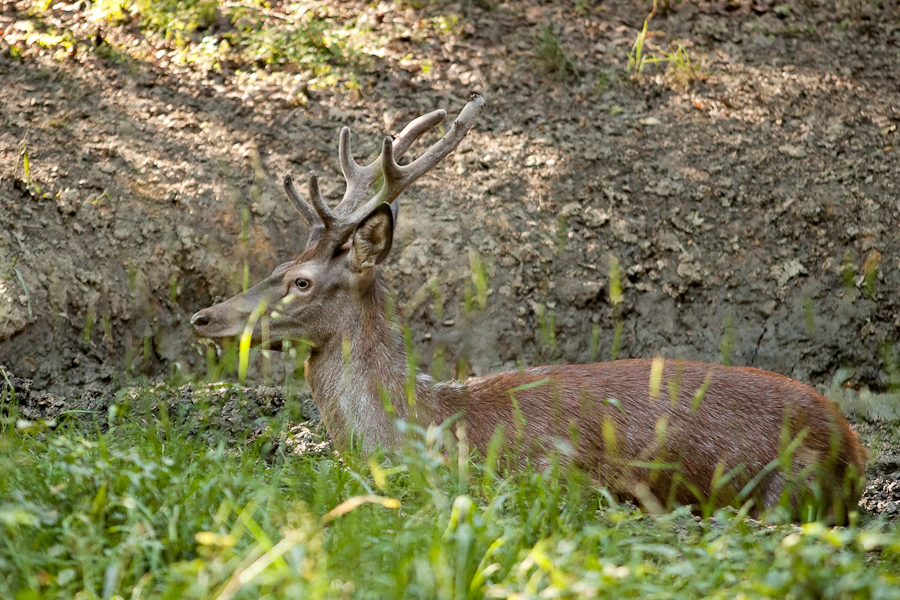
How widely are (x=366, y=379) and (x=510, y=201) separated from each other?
9.02 feet

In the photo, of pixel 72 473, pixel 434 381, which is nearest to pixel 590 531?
pixel 72 473

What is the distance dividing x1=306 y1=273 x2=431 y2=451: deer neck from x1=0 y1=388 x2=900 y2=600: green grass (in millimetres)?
1249

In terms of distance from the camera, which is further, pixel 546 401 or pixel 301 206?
pixel 301 206

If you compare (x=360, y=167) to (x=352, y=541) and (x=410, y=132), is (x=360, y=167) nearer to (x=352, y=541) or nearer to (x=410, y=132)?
(x=410, y=132)

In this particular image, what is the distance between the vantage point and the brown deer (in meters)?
5.01

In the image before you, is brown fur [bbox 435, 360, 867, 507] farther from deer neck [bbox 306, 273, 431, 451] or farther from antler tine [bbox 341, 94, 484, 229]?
antler tine [bbox 341, 94, 484, 229]

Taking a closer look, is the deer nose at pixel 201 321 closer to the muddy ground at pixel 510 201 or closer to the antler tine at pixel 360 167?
the antler tine at pixel 360 167

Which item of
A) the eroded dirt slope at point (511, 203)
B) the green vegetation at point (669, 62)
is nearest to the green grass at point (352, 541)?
the eroded dirt slope at point (511, 203)

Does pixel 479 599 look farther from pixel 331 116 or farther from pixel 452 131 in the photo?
pixel 331 116

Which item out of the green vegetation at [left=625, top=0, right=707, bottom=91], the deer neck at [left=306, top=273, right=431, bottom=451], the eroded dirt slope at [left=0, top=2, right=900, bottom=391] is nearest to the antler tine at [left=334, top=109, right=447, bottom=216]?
the deer neck at [left=306, top=273, right=431, bottom=451]

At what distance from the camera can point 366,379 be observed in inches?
205

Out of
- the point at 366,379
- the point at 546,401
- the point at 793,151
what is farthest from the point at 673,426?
the point at 793,151

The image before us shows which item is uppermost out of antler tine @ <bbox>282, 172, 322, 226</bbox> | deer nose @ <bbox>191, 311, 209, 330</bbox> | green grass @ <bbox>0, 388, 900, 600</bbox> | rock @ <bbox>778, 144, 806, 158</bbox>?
antler tine @ <bbox>282, 172, 322, 226</bbox>

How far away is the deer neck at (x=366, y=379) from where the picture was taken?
5074mm
